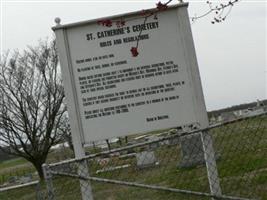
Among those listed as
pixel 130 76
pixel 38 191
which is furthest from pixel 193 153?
pixel 38 191

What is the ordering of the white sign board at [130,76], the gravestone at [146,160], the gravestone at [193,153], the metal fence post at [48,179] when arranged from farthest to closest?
the gravestone at [146,160] → the gravestone at [193,153] → the white sign board at [130,76] → the metal fence post at [48,179]

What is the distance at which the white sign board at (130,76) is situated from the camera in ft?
23.1

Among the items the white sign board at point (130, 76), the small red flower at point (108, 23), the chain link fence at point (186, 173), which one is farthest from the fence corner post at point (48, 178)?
the small red flower at point (108, 23)

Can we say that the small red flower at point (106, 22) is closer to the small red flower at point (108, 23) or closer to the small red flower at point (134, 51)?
the small red flower at point (108, 23)

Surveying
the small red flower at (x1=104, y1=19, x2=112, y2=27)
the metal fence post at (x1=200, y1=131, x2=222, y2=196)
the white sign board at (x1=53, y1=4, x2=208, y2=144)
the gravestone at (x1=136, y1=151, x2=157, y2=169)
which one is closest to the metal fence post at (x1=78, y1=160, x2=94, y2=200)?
the white sign board at (x1=53, y1=4, x2=208, y2=144)

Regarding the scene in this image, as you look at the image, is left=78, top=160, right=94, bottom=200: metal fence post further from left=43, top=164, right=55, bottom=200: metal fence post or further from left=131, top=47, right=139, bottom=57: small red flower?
left=131, top=47, right=139, bottom=57: small red flower

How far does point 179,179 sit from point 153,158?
485cm

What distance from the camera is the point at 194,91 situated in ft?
23.3

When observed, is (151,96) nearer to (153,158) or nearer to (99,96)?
(99,96)

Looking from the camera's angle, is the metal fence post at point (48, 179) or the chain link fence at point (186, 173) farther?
the chain link fence at point (186, 173)

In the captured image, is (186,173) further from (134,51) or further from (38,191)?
(38,191)

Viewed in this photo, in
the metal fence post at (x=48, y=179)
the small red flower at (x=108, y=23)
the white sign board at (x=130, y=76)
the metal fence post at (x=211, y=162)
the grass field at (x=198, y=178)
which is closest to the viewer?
the metal fence post at (x=48, y=179)

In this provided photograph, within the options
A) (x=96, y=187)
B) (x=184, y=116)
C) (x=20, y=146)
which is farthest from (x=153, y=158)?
(x=20, y=146)

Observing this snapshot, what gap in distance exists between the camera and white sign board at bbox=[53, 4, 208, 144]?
704 cm
